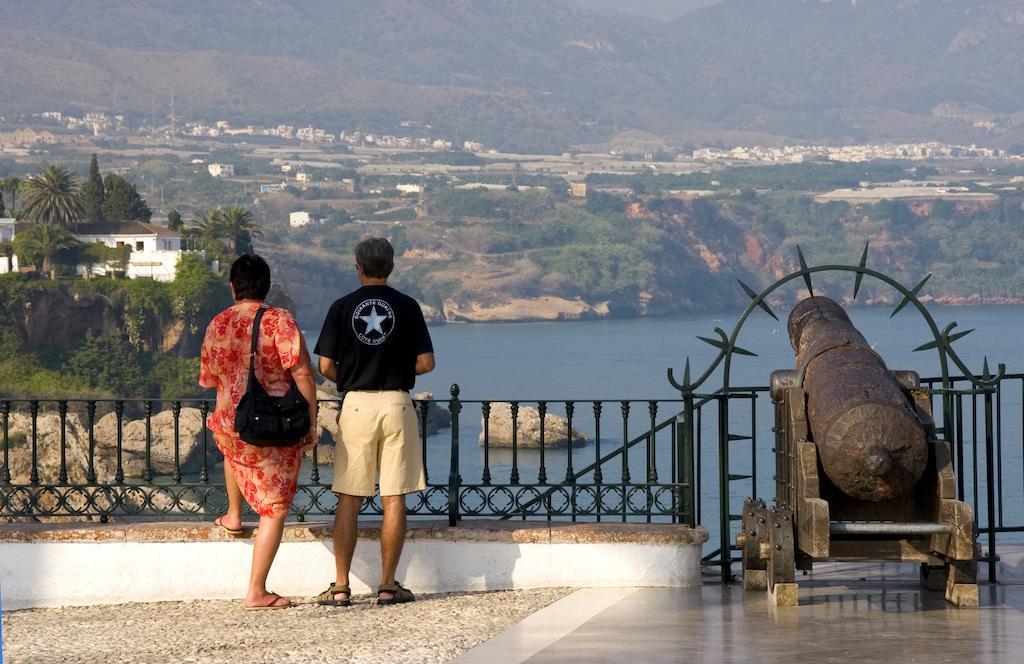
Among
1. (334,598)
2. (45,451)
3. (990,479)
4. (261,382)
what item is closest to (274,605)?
(334,598)

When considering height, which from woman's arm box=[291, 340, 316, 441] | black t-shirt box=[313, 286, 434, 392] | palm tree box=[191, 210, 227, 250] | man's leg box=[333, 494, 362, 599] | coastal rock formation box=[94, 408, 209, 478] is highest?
palm tree box=[191, 210, 227, 250]

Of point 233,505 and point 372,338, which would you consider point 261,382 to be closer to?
point 372,338

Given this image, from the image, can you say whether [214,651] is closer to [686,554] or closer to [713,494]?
[686,554]

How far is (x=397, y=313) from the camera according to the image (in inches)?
236

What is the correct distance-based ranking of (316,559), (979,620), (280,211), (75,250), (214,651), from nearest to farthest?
(214,651)
(979,620)
(316,559)
(75,250)
(280,211)

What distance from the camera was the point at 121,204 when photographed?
323ft

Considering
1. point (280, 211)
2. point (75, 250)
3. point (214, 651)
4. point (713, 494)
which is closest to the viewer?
point (214, 651)

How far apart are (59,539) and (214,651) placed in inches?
56.6

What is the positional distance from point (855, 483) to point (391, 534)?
1.80 m

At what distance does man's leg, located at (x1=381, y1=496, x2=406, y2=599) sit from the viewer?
612cm

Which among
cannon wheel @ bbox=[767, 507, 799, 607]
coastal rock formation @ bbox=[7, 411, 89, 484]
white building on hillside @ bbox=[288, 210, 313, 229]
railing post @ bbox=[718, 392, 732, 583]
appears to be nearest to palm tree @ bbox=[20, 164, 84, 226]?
coastal rock formation @ bbox=[7, 411, 89, 484]

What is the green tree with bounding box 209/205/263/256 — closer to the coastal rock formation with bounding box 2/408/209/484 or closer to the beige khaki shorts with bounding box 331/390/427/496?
the coastal rock formation with bounding box 2/408/209/484

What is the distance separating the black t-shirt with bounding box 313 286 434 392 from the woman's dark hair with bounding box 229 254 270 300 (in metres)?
0.29

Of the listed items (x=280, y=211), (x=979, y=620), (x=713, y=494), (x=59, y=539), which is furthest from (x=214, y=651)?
(x=280, y=211)
